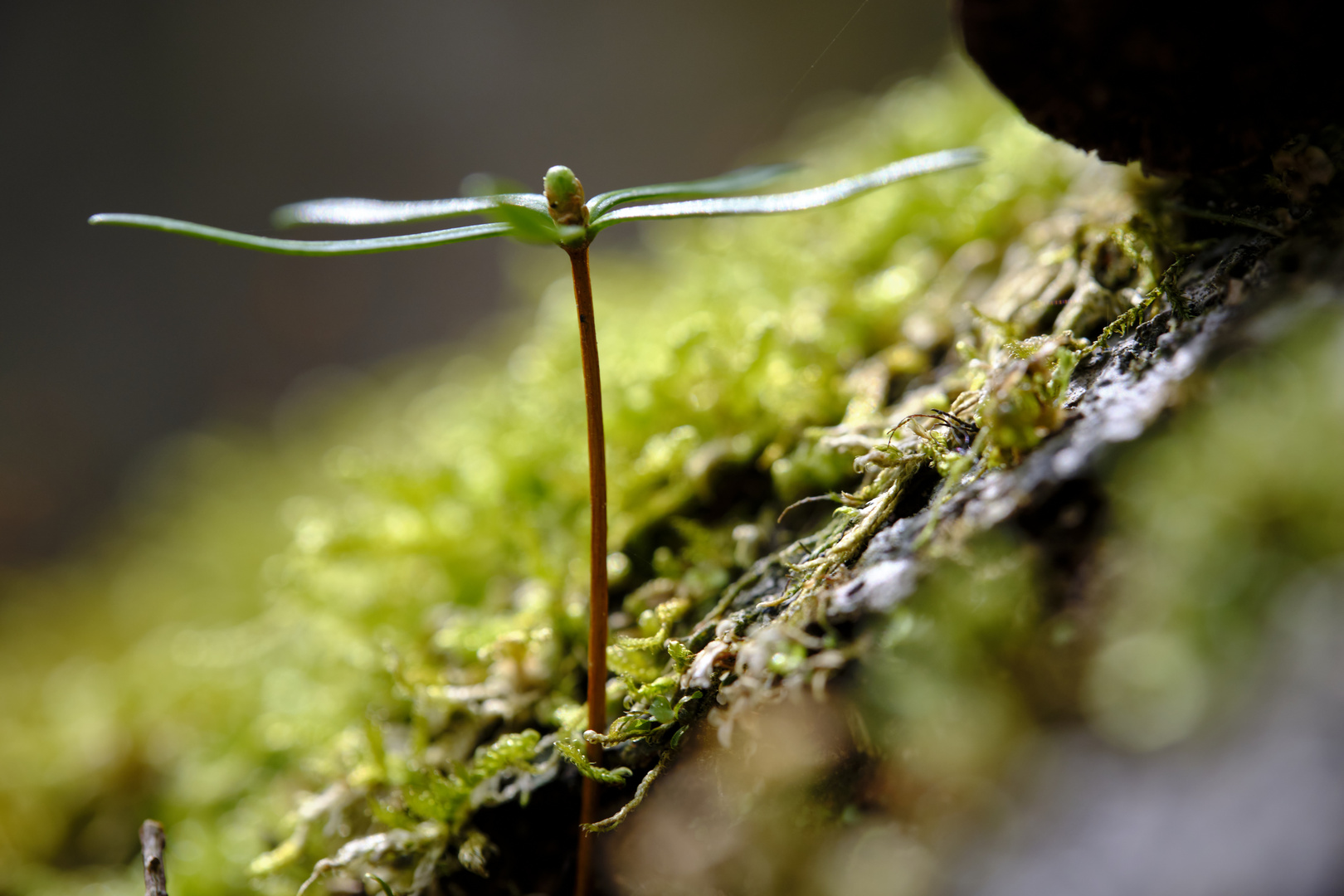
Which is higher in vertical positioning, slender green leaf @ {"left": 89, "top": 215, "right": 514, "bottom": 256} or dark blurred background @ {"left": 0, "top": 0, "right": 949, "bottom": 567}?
dark blurred background @ {"left": 0, "top": 0, "right": 949, "bottom": 567}

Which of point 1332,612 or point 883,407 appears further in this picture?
point 883,407

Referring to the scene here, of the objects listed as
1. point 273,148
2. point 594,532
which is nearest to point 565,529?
point 594,532

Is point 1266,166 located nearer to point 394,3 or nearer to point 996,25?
point 996,25


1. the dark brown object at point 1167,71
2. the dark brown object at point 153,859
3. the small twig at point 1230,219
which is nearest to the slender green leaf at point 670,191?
the dark brown object at point 1167,71

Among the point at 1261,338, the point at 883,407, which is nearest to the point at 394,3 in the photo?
the point at 883,407

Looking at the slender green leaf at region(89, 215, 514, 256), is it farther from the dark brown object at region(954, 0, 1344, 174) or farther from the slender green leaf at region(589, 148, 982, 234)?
the dark brown object at region(954, 0, 1344, 174)

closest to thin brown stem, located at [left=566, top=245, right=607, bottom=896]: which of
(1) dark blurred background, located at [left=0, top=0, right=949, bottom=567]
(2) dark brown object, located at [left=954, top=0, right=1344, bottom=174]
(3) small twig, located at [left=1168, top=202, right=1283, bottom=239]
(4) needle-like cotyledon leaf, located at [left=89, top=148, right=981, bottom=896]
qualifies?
(4) needle-like cotyledon leaf, located at [left=89, top=148, right=981, bottom=896]
